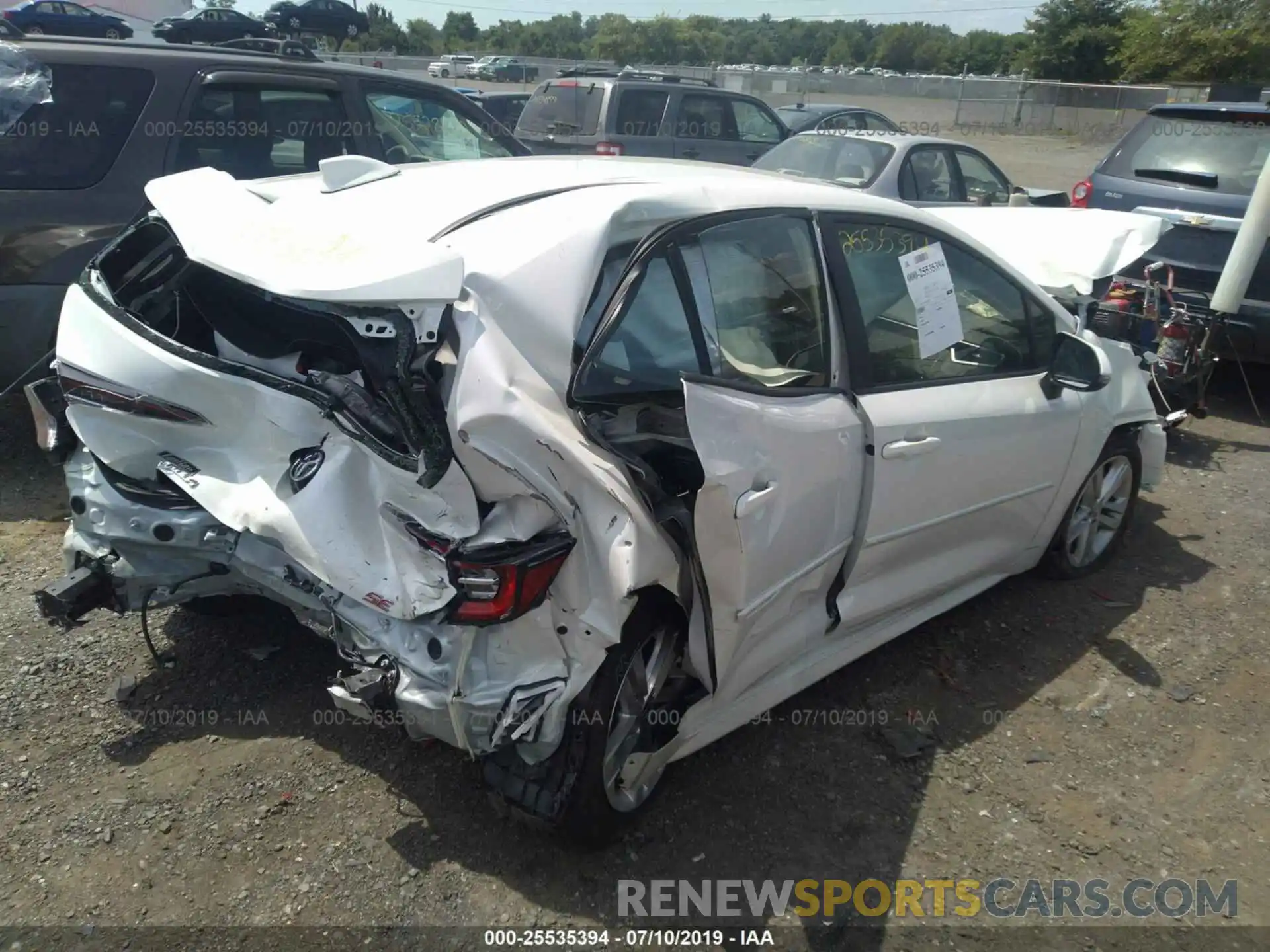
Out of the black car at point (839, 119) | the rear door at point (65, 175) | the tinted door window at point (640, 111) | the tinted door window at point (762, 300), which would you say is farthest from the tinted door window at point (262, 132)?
the black car at point (839, 119)

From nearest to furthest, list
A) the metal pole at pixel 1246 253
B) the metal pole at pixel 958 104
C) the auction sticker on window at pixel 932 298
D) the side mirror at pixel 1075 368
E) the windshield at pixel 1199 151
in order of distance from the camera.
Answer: the auction sticker on window at pixel 932 298 < the side mirror at pixel 1075 368 < the metal pole at pixel 1246 253 < the windshield at pixel 1199 151 < the metal pole at pixel 958 104

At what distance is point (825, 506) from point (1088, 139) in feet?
110

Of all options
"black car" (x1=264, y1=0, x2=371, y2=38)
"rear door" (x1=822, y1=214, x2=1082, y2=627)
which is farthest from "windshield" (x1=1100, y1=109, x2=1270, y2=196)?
"black car" (x1=264, y1=0, x2=371, y2=38)

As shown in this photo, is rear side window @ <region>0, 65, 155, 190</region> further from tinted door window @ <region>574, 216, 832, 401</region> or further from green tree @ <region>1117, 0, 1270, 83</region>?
green tree @ <region>1117, 0, 1270, 83</region>

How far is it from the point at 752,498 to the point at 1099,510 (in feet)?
8.47

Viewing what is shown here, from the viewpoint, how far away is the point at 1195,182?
6594 millimetres

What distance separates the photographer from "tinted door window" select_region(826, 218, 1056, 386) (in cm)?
293

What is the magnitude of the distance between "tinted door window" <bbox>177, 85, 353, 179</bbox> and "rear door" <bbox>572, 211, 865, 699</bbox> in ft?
10.3

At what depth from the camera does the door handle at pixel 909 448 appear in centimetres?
281

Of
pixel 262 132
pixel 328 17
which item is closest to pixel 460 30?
pixel 328 17

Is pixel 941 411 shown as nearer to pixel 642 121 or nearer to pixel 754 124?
pixel 642 121

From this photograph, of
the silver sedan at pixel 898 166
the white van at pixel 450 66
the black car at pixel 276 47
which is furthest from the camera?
the white van at pixel 450 66

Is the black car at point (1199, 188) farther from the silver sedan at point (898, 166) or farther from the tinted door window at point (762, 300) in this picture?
the tinted door window at point (762, 300)

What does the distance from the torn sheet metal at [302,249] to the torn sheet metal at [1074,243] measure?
3.07 meters
